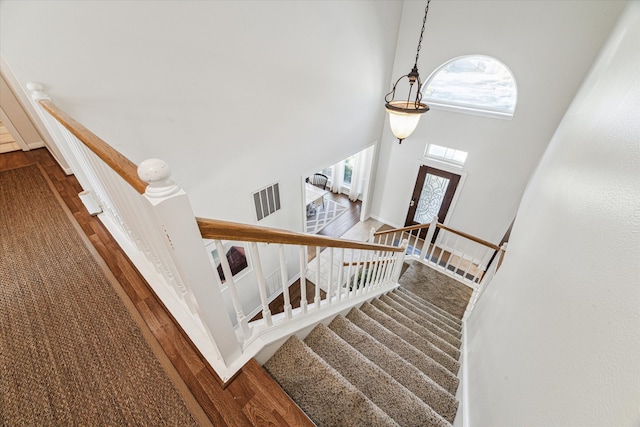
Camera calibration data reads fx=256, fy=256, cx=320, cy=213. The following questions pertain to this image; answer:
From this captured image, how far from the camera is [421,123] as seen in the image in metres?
4.74

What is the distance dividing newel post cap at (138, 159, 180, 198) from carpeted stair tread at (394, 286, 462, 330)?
3.30 meters

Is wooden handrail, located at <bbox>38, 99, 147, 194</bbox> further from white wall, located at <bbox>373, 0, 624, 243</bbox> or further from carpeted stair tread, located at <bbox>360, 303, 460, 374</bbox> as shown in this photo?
white wall, located at <bbox>373, 0, 624, 243</bbox>

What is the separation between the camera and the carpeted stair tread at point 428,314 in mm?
2795

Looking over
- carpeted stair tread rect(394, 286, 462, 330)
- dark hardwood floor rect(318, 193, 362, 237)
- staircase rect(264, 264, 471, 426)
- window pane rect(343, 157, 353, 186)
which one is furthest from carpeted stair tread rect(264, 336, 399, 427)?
window pane rect(343, 157, 353, 186)

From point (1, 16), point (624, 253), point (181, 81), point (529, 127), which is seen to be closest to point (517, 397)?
point (624, 253)

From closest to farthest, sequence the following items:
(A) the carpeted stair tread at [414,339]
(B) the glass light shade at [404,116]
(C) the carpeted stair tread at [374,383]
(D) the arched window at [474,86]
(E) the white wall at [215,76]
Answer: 1. (C) the carpeted stair tread at [374,383]
2. (E) the white wall at [215,76]
3. (A) the carpeted stair tread at [414,339]
4. (B) the glass light shade at [404,116]
5. (D) the arched window at [474,86]

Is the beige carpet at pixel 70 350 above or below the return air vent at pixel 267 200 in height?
above

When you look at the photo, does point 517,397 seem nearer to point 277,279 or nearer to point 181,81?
point 181,81

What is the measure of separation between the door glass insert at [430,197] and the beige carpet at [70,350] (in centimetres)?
515

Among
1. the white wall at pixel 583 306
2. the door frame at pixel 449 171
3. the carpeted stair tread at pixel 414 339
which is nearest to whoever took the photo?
the white wall at pixel 583 306

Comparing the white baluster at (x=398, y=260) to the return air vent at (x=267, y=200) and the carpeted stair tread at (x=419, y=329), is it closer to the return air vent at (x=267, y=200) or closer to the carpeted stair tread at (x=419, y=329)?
the carpeted stair tread at (x=419, y=329)

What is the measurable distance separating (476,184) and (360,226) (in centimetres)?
256

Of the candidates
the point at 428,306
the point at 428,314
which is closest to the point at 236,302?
the point at 428,314

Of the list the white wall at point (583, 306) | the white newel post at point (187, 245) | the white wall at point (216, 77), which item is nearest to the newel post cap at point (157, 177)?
the white newel post at point (187, 245)
